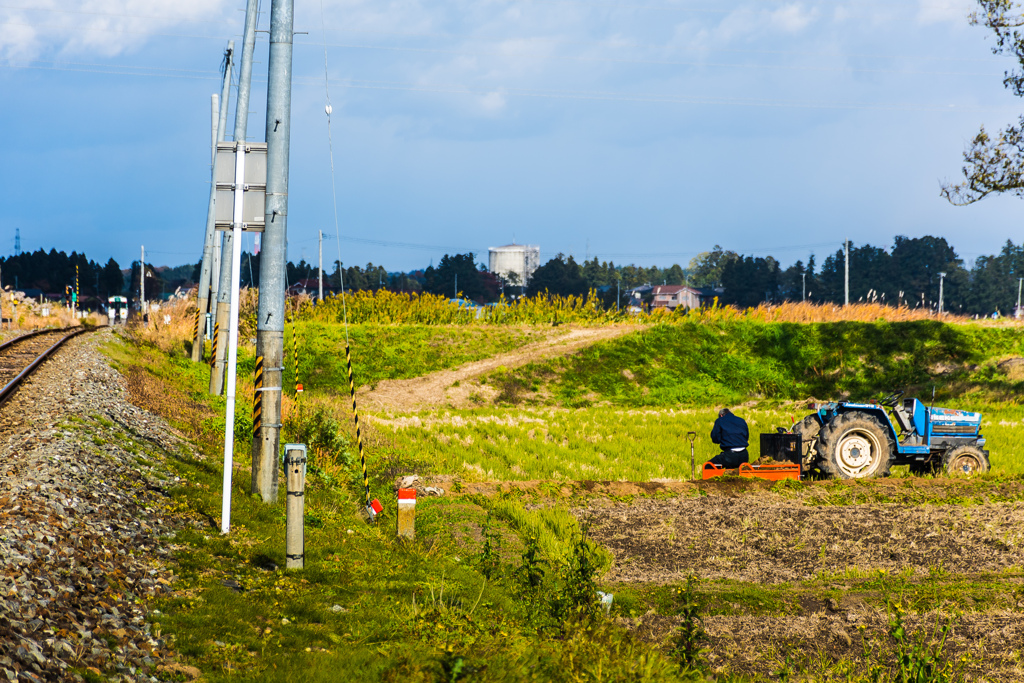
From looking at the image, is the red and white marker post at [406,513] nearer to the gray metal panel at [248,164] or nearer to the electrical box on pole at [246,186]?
the electrical box on pole at [246,186]

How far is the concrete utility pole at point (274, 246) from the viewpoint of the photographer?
1017 centimetres

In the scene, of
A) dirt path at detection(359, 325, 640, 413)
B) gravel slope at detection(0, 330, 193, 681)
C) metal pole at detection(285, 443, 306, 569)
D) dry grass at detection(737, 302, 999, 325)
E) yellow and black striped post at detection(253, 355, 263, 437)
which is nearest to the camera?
gravel slope at detection(0, 330, 193, 681)

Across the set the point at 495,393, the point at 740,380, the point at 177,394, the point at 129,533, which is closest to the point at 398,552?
the point at 129,533

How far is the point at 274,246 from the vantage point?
1020cm

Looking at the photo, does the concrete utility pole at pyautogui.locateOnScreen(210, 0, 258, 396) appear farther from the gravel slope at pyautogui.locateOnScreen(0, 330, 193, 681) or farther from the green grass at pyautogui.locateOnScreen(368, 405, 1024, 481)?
the gravel slope at pyautogui.locateOnScreen(0, 330, 193, 681)

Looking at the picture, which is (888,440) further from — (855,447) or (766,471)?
(766,471)

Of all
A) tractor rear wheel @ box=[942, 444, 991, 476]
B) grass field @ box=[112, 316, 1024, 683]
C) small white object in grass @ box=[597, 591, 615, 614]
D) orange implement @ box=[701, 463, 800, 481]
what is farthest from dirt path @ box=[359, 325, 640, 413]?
small white object in grass @ box=[597, 591, 615, 614]

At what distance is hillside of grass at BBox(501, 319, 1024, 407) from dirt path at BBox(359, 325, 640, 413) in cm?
85

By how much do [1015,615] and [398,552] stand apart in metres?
6.48

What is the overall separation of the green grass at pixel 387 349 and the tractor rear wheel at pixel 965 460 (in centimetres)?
2005

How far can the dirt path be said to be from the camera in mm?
29031

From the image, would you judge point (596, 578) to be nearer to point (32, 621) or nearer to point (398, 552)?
point (398, 552)

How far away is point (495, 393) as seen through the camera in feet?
99.4

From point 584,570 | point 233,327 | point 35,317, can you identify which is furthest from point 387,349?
point 584,570
